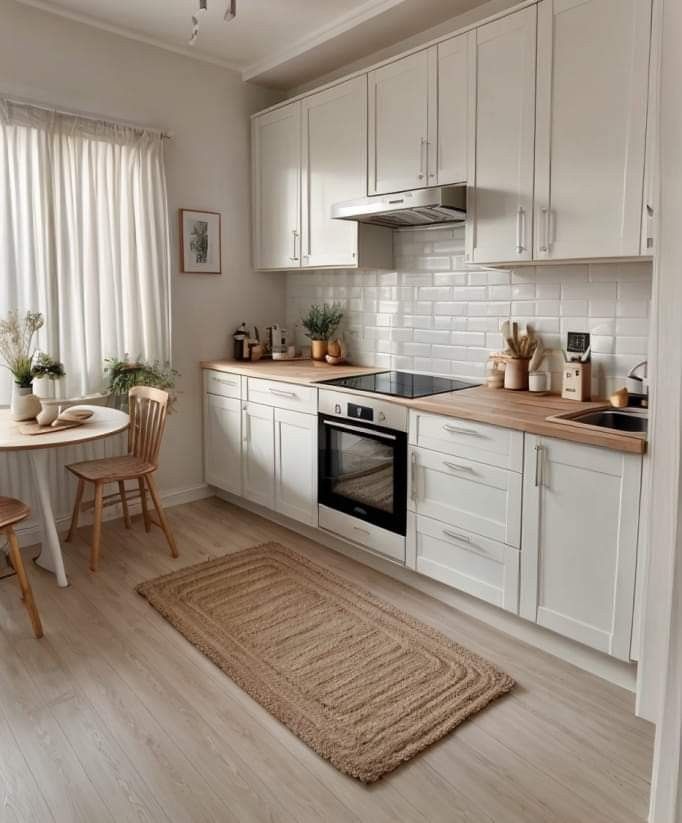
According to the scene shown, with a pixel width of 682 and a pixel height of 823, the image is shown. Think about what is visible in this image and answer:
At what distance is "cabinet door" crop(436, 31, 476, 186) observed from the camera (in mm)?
2879

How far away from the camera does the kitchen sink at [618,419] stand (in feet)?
8.32

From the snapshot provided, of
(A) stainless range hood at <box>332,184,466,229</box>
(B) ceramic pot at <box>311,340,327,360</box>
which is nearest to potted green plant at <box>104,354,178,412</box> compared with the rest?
(B) ceramic pot at <box>311,340,327,360</box>

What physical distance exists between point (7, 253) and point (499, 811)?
10.8 ft

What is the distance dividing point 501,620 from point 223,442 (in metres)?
2.15

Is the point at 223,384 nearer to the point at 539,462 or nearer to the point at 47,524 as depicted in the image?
the point at 47,524

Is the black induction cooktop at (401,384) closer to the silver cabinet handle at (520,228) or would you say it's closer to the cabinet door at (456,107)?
the silver cabinet handle at (520,228)

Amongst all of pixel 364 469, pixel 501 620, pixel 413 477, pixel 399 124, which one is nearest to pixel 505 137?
pixel 399 124

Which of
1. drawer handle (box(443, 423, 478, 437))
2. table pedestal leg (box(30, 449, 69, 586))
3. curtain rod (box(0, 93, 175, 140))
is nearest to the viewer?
drawer handle (box(443, 423, 478, 437))

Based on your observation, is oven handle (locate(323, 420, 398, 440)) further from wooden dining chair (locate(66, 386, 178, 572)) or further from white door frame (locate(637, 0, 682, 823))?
white door frame (locate(637, 0, 682, 823))

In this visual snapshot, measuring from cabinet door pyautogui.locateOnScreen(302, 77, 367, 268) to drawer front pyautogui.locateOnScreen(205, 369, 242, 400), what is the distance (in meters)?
0.84

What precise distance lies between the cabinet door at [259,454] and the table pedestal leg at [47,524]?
1.18 m

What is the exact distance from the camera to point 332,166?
3652 mm

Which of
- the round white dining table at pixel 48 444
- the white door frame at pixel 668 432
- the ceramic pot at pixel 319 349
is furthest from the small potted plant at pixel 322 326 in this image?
the white door frame at pixel 668 432

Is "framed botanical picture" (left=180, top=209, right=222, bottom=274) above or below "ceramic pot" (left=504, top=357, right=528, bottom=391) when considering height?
above
